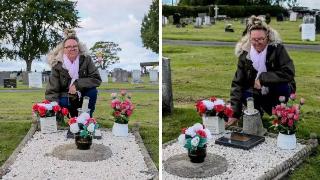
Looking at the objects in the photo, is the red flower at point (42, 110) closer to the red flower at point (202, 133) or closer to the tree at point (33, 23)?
the tree at point (33, 23)

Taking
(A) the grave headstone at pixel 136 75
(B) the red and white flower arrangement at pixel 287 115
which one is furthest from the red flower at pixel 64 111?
(B) the red and white flower arrangement at pixel 287 115

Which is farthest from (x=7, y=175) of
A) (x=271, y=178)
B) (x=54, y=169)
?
(x=271, y=178)

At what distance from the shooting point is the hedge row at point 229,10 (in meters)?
3.21

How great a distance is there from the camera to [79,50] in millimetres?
3688

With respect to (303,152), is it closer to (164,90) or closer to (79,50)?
(164,90)

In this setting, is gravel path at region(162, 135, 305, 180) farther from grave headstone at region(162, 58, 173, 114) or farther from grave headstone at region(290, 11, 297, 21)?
grave headstone at region(290, 11, 297, 21)

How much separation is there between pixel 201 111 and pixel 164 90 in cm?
29

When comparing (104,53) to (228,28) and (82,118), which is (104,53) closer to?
(82,118)

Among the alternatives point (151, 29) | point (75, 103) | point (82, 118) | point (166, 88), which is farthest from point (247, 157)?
point (75, 103)

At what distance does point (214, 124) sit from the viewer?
11.5ft

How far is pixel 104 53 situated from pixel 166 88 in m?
0.52

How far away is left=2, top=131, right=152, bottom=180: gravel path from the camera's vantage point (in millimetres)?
3223

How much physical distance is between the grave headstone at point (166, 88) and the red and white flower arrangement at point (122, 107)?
0.46m

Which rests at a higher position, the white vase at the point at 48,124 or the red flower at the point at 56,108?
the red flower at the point at 56,108
